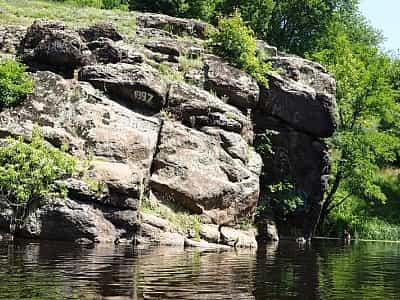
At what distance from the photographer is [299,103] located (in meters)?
36.0

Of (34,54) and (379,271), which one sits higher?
(34,54)

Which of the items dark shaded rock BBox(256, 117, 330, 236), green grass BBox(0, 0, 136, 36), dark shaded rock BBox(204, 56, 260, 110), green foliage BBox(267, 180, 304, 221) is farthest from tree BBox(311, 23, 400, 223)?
green grass BBox(0, 0, 136, 36)

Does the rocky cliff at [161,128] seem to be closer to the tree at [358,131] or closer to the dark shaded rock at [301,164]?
Result: the dark shaded rock at [301,164]

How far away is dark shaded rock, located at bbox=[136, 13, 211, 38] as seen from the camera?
1593 inches

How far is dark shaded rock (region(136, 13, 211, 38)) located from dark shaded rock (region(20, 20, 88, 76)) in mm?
9681

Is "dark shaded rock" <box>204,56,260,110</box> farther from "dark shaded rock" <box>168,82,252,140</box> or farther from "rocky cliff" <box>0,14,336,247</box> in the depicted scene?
"dark shaded rock" <box>168,82,252,140</box>

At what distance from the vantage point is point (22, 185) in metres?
22.8

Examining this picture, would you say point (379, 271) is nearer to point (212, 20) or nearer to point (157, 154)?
point (157, 154)

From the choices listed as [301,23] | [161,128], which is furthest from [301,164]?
[301,23]

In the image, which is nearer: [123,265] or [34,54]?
[123,265]

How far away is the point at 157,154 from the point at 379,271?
12771 millimetres

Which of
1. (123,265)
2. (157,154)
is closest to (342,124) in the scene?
(157,154)

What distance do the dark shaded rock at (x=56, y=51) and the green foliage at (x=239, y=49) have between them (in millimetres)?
9823

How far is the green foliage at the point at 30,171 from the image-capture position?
2283 centimetres
